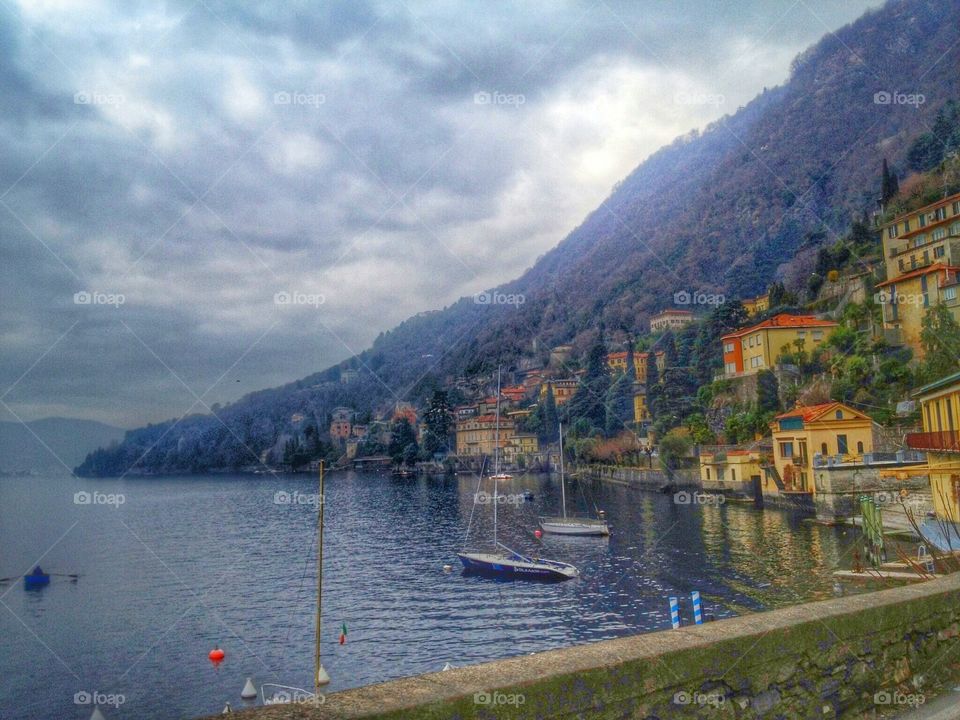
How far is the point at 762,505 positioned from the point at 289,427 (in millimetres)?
107437

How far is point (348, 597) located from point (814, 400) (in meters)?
42.1

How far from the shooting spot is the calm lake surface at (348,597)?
68.9ft

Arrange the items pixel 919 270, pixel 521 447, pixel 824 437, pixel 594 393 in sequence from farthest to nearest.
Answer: pixel 521 447 < pixel 594 393 < pixel 919 270 < pixel 824 437

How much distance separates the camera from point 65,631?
28.9 meters

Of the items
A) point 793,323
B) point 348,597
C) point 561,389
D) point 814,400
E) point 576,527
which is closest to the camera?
point 348,597

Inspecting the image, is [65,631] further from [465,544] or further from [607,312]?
[607,312]

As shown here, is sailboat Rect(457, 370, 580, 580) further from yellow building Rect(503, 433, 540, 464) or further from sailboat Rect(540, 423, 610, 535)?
yellow building Rect(503, 433, 540, 464)

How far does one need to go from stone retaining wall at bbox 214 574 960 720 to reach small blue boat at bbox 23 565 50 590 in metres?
44.6

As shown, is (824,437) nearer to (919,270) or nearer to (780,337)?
(919,270)

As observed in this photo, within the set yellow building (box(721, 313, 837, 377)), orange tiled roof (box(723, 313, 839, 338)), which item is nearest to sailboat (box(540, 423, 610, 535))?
yellow building (box(721, 313, 837, 377))

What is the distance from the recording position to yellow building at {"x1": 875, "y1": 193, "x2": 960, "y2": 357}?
48.8 metres

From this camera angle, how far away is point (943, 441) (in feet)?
72.4

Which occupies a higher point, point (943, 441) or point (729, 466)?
point (943, 441)

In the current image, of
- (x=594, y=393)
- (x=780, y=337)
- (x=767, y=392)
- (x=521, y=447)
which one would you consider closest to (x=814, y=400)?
(x=767, y=392)
